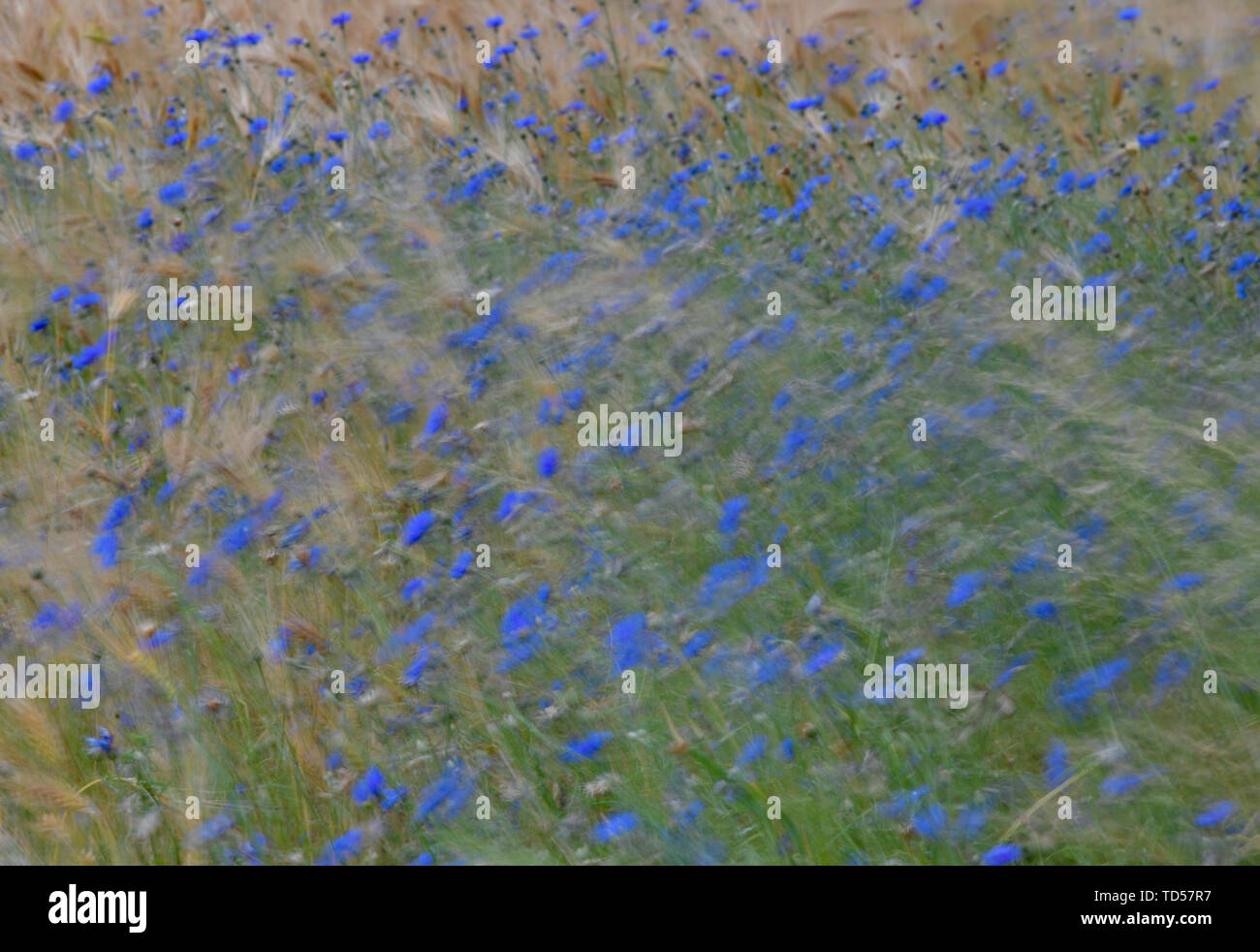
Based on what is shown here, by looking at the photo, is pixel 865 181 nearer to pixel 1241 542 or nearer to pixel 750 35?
pixel 750 35

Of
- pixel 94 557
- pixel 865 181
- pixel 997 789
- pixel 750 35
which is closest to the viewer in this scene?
pixel 997 789

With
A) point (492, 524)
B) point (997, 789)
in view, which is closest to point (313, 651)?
point (492, 524)

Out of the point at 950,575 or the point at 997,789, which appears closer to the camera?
the point at 997,789

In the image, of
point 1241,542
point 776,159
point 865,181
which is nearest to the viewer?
point 1241,542

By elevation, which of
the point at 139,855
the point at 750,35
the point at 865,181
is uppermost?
the point at 750,35

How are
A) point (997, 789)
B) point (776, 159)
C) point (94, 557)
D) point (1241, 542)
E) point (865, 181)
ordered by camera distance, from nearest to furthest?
point (997, 789), point (1241, 542), point (94, 557), point (865, 181), point (776, 159)

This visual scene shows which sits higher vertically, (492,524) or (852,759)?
(492,524)

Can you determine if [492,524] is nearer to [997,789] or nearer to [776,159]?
[997,789]

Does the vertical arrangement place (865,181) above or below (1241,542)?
above

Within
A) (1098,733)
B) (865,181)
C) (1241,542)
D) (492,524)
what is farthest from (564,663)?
(865,181)
